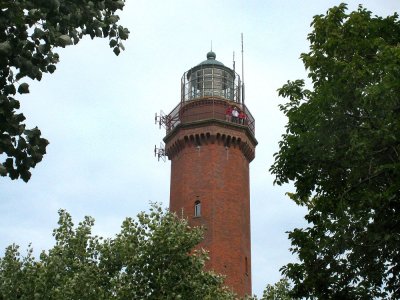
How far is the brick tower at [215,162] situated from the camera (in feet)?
150

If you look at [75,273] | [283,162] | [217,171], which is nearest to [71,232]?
[75,273]

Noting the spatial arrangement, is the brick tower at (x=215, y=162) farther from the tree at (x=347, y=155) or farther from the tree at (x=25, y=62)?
the tree at (x=25, y=62)

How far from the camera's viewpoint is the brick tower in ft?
150

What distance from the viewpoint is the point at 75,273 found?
26.0 m

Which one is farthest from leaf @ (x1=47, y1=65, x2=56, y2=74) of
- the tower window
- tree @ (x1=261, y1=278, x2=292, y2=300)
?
the tower window

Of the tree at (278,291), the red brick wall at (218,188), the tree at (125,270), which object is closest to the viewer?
the tree at (125,270)

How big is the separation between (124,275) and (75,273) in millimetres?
2153

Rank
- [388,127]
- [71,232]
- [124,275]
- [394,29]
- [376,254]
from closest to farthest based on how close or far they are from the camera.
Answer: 1. [388,127]
2. [376,254]
3. [394,29]
4. [124,275]
5. [71,232]

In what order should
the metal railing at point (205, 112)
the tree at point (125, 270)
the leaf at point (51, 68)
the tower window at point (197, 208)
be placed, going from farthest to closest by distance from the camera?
the metal railing at point (205, 112), the tower window at point (197, 208), the tree at point (125, 270), the leaf at point (51, 68)

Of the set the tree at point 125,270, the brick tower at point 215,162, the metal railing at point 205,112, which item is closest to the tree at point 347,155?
the tree at point 125,270

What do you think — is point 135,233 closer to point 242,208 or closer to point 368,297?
point 368,297

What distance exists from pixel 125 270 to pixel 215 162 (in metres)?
23.3

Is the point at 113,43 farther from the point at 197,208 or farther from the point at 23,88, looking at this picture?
the point at 197,208

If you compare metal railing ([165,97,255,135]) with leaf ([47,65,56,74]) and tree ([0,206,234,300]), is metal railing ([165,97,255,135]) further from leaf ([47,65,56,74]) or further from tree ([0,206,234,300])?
leaf ([47,65,56,74])
